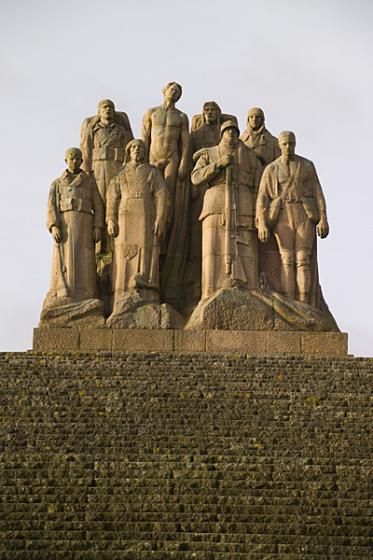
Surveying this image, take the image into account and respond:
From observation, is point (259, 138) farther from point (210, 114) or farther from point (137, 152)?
point (137, 152)

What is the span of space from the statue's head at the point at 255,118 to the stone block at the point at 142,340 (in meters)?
4.51

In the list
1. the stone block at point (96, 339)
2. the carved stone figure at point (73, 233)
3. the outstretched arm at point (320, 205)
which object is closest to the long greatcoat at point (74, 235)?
the carved stone figure at point (73, 233)

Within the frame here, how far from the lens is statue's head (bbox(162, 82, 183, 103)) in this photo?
2906 cm

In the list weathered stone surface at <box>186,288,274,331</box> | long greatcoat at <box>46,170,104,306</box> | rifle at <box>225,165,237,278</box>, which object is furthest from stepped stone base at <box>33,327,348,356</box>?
rifle at <box>225,165,237,278</box>

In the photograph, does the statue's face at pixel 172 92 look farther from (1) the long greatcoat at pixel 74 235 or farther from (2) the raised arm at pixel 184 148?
(1) the long greatcoat at pixel 74 235

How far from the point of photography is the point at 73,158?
2778 cm

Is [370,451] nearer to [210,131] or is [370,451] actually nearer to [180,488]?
[180,488]

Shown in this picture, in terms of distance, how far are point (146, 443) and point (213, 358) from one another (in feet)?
14.2

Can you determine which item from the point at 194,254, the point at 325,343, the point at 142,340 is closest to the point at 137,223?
the point at 194,254

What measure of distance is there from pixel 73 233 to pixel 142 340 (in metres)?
2.38

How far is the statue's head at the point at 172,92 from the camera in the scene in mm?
29062

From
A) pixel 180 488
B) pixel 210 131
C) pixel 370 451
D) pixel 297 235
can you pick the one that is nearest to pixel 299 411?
pixel 370 451

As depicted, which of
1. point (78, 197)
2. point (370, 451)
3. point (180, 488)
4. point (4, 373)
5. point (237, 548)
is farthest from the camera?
point (78, 197)

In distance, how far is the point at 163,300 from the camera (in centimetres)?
2794
